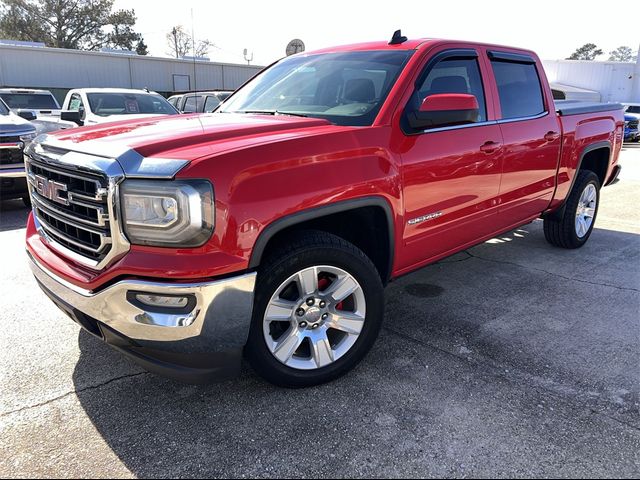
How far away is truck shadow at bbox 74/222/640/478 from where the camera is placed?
2.35 metres

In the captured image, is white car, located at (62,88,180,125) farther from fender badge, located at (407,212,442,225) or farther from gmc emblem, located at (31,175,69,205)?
fender badge, located at (407,212,442,225)

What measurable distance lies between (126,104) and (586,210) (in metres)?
8.23

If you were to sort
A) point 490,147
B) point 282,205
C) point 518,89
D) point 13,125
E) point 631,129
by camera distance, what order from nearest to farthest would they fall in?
point 282,205 → point 490,147 → point 518,89 → point 13,125 → point 631,129

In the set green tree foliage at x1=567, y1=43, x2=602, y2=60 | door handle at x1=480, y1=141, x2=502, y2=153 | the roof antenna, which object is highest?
green tree foliage at x1=567, y1=43, x2=602, y2=60

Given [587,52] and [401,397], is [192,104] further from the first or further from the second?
[587,52]

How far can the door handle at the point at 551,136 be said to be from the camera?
4.46m

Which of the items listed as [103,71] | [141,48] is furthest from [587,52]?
[103,71]

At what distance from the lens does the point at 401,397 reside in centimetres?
280

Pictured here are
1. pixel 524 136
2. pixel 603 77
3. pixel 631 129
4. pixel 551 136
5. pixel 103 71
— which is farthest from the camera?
pixel 603 77

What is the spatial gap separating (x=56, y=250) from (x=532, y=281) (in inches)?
151

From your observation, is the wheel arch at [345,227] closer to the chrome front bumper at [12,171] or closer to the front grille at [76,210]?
the front grille at [76,210]

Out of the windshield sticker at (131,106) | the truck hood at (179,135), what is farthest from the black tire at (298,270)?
the windshield sticker at (131,106)

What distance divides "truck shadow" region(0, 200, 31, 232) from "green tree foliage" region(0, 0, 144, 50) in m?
38.0

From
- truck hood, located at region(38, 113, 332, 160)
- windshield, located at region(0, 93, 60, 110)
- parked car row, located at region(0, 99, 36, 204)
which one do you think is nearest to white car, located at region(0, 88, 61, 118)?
windshield, located at region(0, 93, 60, 110)
